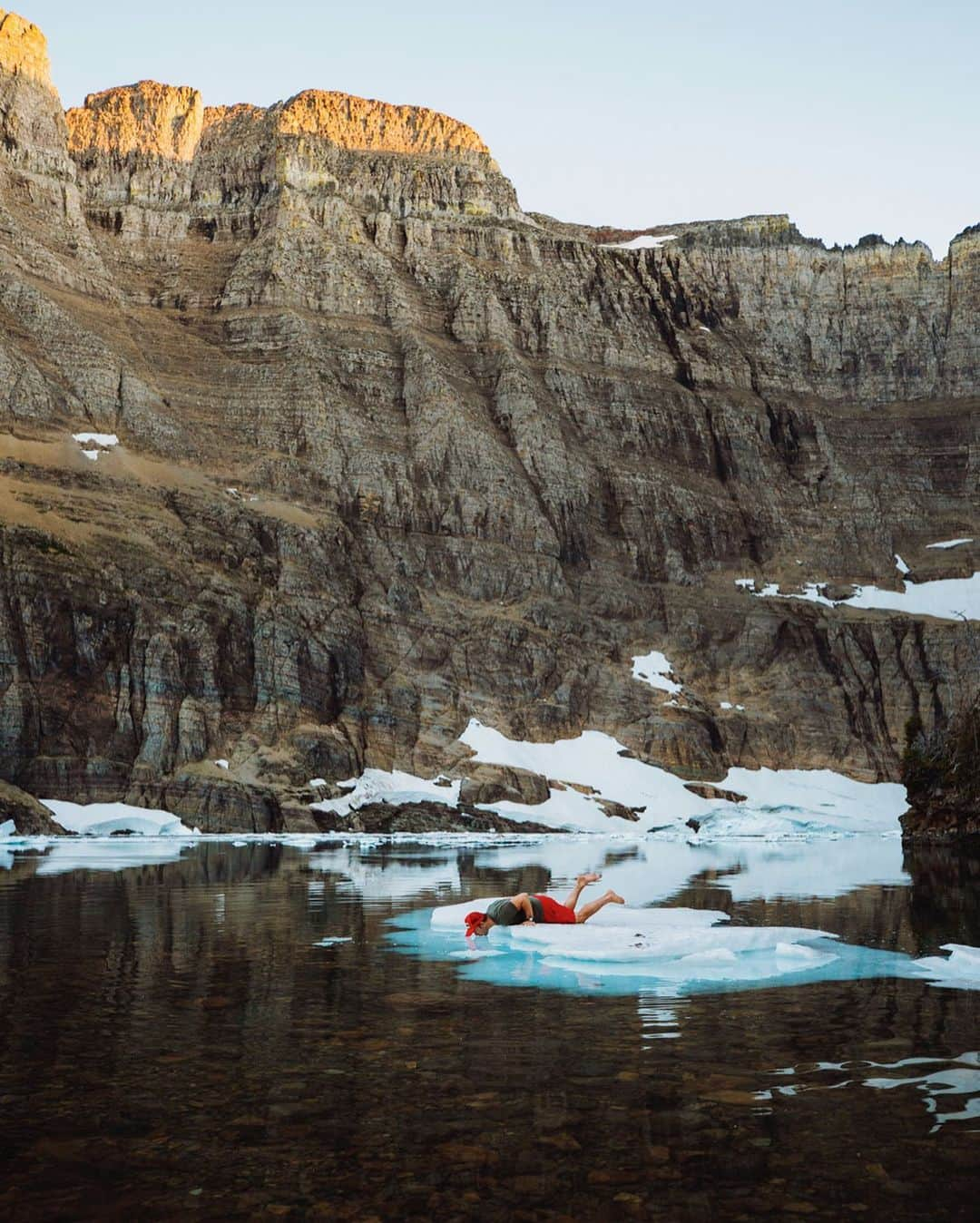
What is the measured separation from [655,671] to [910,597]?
125ft

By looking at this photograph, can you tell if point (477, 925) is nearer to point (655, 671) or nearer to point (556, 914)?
point (556, 914)

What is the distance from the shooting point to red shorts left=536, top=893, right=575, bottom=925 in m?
22.0

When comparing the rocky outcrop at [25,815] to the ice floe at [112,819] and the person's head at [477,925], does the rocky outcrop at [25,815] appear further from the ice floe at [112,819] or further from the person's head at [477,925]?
the person's head at [477,925]

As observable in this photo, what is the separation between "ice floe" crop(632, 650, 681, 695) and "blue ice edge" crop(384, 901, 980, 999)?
11625 cm

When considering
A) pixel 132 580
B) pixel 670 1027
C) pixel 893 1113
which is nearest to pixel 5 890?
pixel 670 1027

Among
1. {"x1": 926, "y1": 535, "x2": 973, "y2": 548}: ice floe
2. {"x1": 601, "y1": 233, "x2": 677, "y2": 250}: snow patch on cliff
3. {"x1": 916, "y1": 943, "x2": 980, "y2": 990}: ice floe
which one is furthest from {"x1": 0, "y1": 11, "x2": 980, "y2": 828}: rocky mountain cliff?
{"x1": 916, "y1": 943, "x2": 980, "y2": 990}: ice floe

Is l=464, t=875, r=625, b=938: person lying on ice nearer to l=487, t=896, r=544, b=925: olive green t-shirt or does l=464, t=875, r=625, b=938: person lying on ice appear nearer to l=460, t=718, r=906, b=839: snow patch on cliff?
l=487, t=896, r=544, b=925: olive green t-shirt

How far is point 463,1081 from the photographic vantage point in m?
11.2

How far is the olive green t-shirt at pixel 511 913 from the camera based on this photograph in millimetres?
21969

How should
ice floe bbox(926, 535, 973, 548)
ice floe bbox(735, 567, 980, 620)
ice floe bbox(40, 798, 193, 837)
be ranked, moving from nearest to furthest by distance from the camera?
ice floe bbox(40, 798, 193, 837)
ice floe bbox(735, 567, 980, 620)
ice floe bbox(926, 535, 973, 548)

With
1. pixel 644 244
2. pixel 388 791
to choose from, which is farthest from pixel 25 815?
pixel 644 244

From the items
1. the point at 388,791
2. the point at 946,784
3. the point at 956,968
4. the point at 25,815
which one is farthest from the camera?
the point at 388,791

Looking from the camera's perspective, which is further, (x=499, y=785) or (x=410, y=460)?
(x=410, y=460)

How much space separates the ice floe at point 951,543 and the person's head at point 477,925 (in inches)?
6053
